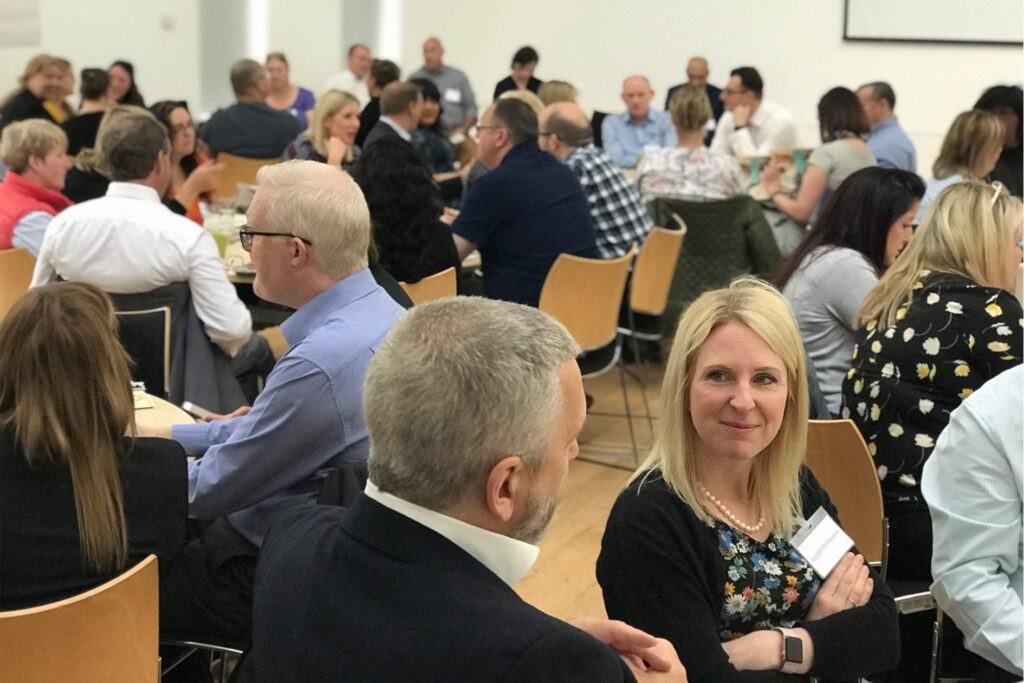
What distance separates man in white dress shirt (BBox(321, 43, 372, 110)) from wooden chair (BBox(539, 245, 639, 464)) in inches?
246

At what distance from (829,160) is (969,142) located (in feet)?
3.10

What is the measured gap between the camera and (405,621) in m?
1.19

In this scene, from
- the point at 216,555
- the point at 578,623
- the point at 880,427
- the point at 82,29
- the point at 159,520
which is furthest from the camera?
the point at 82,29

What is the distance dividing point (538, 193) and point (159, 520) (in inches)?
109

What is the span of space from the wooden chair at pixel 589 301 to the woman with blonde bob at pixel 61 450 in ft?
7.90

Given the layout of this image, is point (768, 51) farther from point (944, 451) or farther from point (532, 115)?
point (944, 451)

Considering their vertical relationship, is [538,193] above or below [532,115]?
below

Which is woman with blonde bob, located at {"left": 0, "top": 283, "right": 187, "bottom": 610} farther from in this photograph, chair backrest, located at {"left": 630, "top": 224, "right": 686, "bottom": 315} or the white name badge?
chair backrest, located at {"left": 630, "top": 224, "right": 686, "bottom": 315}

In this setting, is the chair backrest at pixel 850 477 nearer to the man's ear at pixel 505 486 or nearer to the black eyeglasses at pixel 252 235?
the black eyeglasses at pixel 252 235

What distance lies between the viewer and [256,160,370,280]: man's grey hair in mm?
2443

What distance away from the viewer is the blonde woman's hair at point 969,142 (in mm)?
4941

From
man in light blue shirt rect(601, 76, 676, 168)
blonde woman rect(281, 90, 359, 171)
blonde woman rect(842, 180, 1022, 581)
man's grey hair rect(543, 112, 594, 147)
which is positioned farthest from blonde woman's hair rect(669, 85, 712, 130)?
blonde woman rect(842, 180, 1022, 581)

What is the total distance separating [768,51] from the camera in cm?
1031

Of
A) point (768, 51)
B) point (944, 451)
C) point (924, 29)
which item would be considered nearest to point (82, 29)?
point (768, 51)
